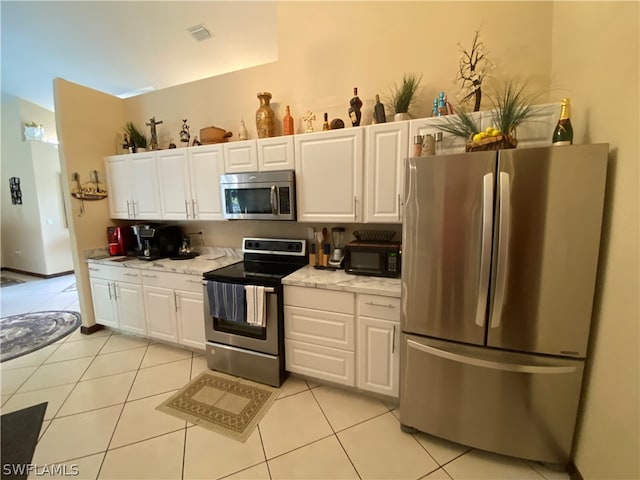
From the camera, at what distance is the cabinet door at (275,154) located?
2.36m

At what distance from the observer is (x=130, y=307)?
2.95 m

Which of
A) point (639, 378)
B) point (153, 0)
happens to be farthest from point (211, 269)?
point (153, 0)

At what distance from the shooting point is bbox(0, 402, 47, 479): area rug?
Result: 5.19 feet

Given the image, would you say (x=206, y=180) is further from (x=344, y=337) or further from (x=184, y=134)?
(x=344, y=337)

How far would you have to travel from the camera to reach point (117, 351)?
283 cm

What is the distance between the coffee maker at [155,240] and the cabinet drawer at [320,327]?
185 cm

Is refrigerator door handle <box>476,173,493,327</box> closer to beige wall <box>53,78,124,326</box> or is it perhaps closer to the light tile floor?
the light tile floor

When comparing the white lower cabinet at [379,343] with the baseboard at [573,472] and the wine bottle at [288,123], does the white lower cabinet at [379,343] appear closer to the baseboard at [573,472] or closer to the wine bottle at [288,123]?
the baseboard at [573,472]

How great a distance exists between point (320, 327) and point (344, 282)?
418 mm

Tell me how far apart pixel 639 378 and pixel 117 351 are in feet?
12.9

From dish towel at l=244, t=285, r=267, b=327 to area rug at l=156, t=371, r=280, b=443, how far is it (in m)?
0.57

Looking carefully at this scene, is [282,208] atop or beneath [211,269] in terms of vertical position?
atop

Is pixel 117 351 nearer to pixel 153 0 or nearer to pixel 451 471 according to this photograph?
pixel 451 471

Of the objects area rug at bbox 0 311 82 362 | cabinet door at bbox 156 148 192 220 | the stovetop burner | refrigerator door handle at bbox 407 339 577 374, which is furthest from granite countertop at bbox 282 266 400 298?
area rug at bbox 0 311 82 362
